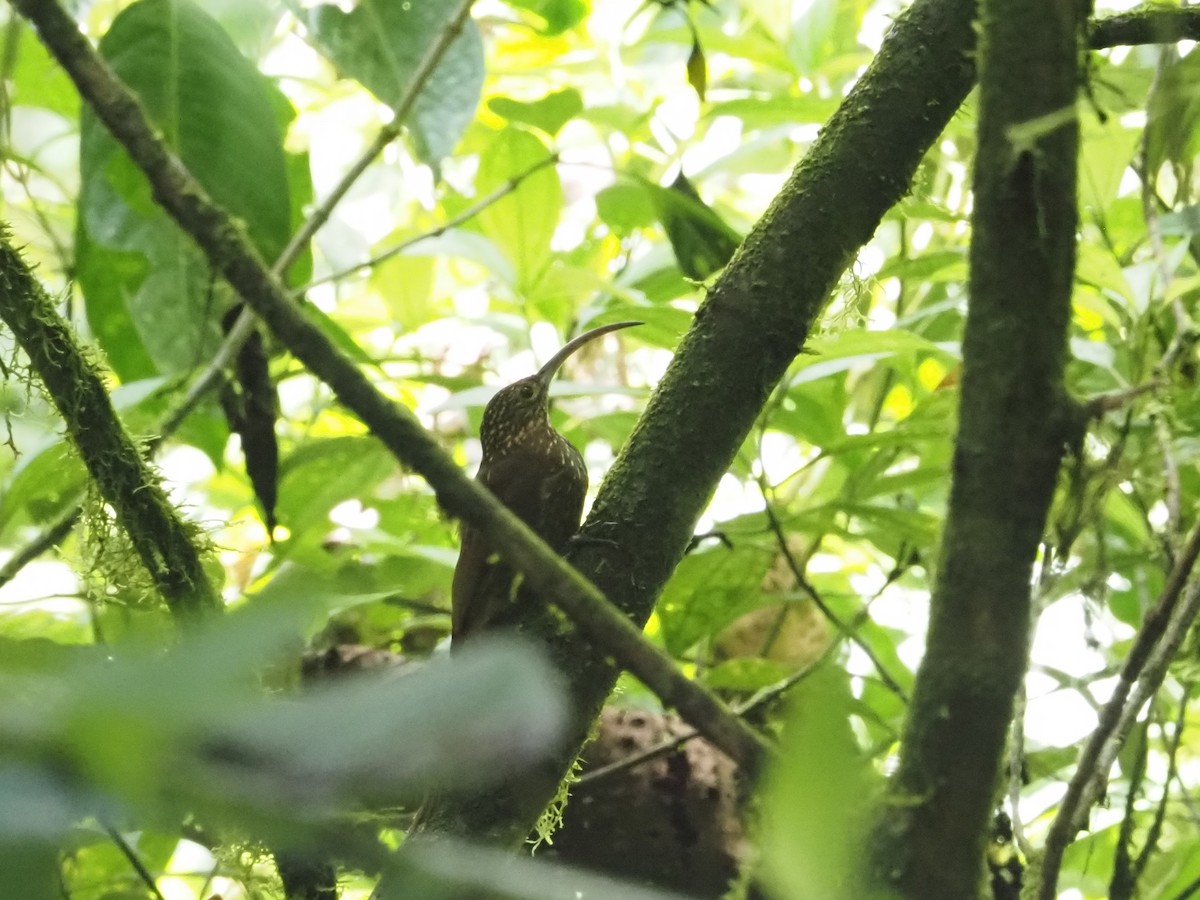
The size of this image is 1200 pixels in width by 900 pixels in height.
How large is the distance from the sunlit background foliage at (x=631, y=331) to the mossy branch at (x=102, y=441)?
0.26 feet

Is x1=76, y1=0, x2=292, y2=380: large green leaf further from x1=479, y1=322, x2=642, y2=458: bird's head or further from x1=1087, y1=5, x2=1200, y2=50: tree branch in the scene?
x1=1087, y1=5, x2=1200, y2=50: tree branch

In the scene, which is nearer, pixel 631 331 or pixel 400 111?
pixel 400 111

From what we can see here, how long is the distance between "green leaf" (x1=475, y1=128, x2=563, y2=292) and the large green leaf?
55cm

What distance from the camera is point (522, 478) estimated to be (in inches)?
77.4

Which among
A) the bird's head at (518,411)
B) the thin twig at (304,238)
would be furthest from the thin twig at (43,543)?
the bird's head at (518,411)

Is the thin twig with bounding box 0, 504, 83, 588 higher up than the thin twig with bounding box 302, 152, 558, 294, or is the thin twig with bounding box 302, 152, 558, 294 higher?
the thin twig with bounding box 302, 152, 558, 294

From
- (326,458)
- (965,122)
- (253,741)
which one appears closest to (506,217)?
(326,458)

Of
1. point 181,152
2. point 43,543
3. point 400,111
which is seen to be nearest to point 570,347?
point 400,111

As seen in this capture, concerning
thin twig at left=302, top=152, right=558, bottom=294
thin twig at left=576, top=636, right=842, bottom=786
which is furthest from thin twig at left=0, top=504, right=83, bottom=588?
thin twig at left=576, top=636, right=842, bottom=786

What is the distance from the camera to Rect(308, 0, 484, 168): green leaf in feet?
4.61

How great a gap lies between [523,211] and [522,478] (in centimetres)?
46

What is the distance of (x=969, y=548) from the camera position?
606 millimetres

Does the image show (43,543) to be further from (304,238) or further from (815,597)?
(815,597)

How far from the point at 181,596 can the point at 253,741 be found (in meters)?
0.89
